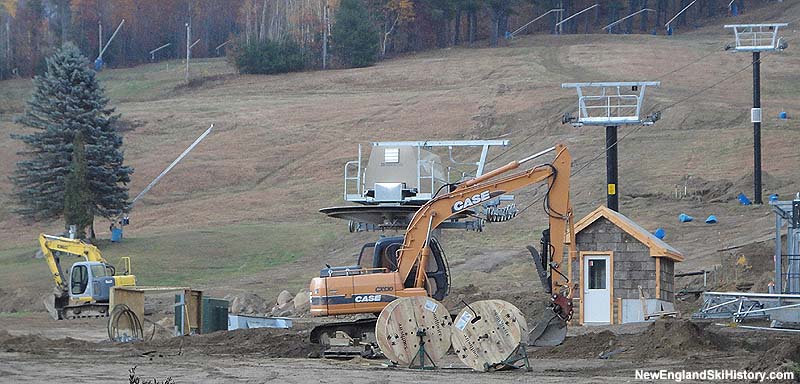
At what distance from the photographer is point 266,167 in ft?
228

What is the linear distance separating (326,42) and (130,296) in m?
71.5

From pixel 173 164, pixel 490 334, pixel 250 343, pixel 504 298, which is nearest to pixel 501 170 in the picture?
pixel 490 334

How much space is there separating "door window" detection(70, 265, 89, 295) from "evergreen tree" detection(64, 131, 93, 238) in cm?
1530

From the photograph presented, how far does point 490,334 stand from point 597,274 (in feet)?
35.5

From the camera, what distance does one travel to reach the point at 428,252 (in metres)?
24.5

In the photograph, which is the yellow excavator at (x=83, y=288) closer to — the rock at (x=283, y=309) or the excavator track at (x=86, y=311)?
the excavator track at (x=86, y=311)

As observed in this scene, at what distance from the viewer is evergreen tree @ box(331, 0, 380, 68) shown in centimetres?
9906

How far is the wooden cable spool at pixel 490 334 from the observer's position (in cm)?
2055

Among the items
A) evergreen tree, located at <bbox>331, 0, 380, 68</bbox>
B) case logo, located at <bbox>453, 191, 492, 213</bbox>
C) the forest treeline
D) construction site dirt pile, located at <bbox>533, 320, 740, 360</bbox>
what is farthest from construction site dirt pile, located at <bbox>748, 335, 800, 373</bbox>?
the forest treeline

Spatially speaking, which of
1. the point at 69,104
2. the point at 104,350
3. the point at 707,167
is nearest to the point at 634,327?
the point at 104,350

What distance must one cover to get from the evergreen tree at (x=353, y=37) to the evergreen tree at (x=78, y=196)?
155ft

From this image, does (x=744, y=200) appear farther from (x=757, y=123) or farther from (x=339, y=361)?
(x=339, y=361)

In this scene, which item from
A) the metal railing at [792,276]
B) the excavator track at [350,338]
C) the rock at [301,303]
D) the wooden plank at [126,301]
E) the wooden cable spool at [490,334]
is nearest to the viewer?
the wooden cable spool at [490,334]

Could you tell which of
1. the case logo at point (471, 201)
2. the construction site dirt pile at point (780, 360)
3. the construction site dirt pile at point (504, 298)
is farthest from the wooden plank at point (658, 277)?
the construction site dirt pile at point (780, 360)
